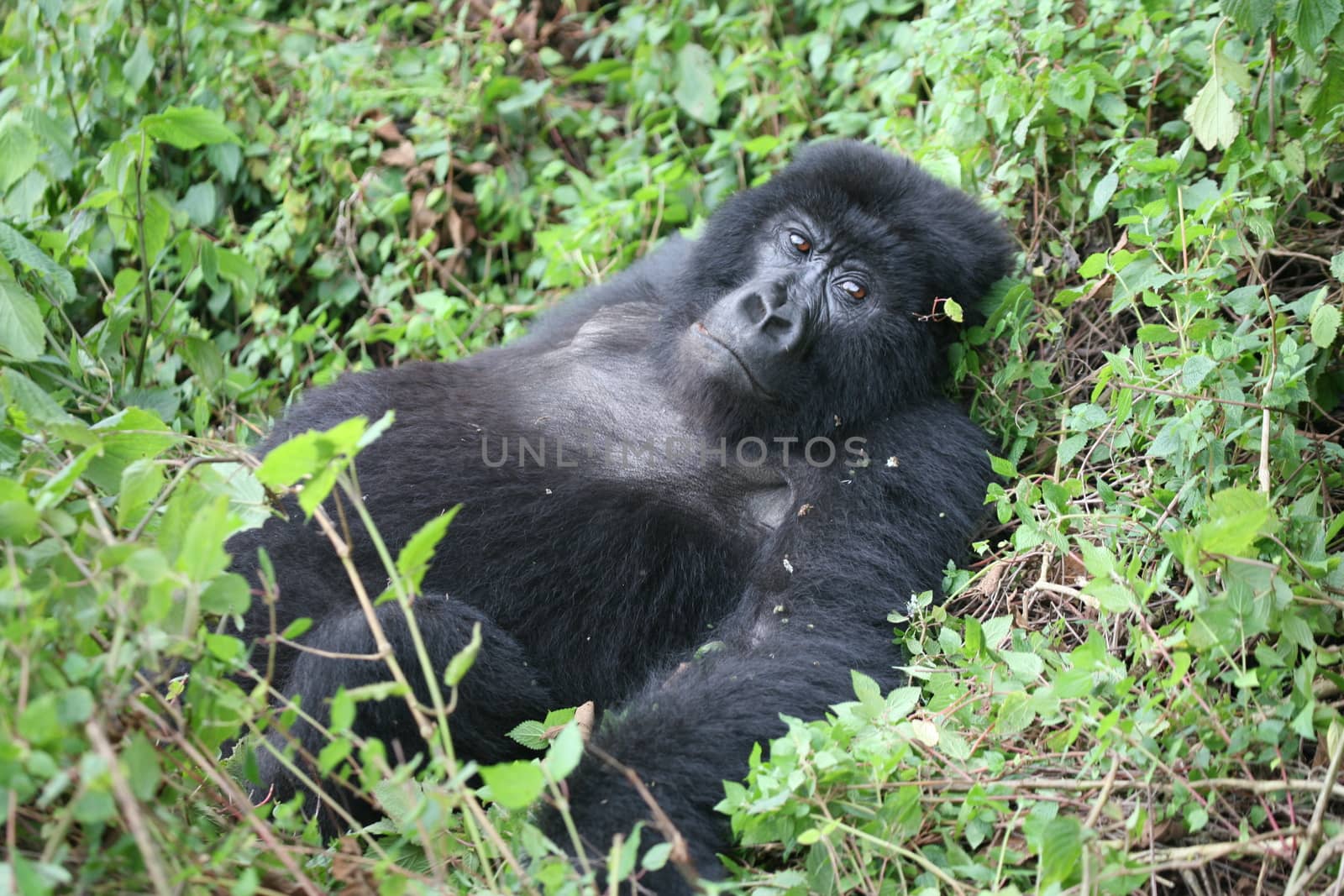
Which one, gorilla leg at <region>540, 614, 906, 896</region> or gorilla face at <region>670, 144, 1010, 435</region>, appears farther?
gorilla face at <region>670, 144, 1010, 435</region>

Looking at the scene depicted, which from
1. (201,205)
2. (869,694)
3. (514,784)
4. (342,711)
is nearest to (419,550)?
(342,711)

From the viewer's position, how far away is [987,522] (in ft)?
12.2

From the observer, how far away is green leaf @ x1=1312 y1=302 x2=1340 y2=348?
2.96 metres

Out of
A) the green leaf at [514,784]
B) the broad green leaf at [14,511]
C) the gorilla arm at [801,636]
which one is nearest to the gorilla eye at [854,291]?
the gorilla arm at [801,636]

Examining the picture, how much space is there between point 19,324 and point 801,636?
2318 mm

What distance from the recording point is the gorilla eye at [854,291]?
153 inches

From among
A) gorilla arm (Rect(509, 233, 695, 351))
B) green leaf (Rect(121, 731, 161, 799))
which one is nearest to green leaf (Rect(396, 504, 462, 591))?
green leaf (Rect(121, 731, 161, 799))

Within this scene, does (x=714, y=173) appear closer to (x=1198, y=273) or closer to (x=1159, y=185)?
(x=1159, y=185)

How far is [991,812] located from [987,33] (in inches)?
117

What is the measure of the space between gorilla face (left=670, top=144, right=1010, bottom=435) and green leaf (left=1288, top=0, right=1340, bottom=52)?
1.09 meters

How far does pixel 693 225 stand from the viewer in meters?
5.30

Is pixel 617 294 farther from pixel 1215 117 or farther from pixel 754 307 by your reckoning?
pixel 1215 117

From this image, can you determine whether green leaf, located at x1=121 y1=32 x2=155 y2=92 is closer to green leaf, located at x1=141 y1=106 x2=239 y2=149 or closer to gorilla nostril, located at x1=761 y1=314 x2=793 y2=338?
green leaf, located at x1=141 y1=106 x2=239 y2=149

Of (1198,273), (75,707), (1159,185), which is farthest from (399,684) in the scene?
(1159,185)
